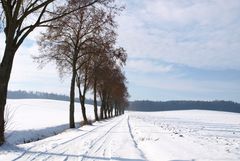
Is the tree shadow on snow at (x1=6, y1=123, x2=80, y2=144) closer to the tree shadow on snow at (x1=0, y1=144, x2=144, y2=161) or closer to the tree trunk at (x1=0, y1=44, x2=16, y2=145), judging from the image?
the tree trunk at (x1=0, y1=44, x2=16, y2=145)

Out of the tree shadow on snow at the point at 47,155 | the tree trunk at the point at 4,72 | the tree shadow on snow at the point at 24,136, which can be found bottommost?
the tree shadow on snow at the point at 24,136

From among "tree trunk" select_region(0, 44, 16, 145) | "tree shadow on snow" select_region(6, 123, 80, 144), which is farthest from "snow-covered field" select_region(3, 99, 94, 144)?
"tree trunk" select_region(0, 44, 16, 145)

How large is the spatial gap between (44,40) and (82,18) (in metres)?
3.64

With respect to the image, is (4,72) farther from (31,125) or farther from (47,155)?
(31,125)

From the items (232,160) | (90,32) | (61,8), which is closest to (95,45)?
(90,32)

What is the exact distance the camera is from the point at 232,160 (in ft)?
35.8

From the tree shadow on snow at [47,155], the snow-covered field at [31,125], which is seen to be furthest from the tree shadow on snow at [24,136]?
the tree shadow on snow at [47,155]

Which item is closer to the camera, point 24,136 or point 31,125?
point 24,136

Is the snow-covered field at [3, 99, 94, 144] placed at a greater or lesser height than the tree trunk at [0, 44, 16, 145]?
lesser

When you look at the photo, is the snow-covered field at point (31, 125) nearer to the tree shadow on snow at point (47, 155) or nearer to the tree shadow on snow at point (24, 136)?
the tree shadow on snow at point (24, 136)

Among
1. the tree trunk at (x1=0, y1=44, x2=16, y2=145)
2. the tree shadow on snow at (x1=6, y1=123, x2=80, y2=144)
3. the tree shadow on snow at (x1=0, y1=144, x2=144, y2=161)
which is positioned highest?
the tree trunk at (x1=0, y1=44, x2=16, y2=145)

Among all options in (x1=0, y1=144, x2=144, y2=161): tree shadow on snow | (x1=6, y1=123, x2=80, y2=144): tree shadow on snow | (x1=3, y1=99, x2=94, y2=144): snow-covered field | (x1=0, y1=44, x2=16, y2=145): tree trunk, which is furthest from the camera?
(x1=3, y1=99, x2=94, y2=144): snow-covered field

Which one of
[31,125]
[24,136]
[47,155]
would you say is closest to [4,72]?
[47,155]

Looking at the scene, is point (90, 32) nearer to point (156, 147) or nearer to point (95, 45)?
point (95, 45)
